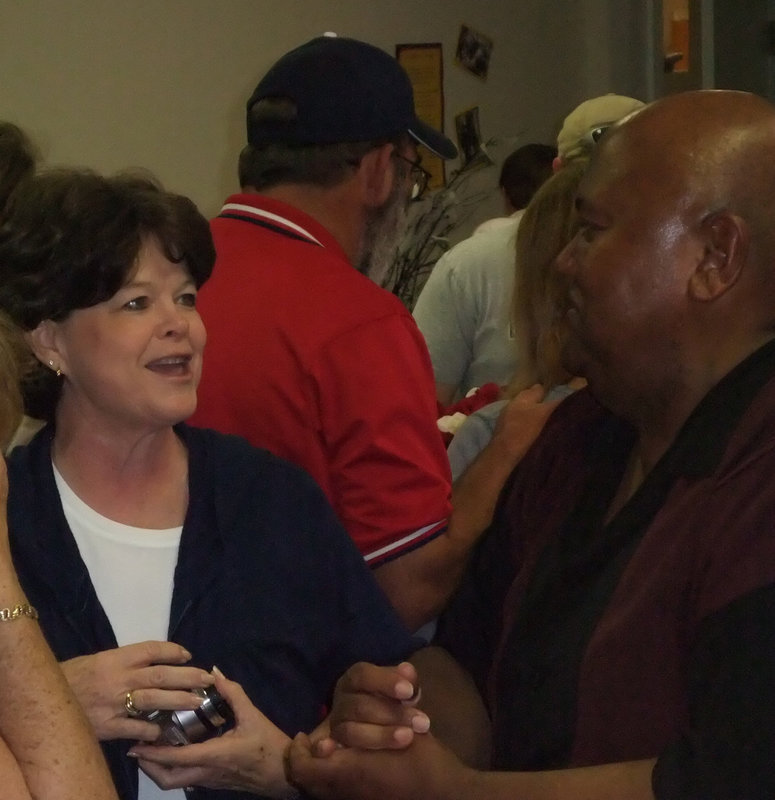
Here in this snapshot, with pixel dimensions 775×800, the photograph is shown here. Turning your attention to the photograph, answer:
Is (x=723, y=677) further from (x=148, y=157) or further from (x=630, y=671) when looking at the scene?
(x=148, y=157)

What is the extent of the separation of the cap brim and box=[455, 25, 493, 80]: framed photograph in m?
3.01

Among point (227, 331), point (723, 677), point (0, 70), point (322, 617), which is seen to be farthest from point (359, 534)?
point (0, 70)

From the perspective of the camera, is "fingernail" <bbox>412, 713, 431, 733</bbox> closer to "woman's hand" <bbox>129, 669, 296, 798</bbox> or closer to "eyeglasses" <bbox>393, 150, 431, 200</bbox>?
"woman's hand" <bbox>129, 669, 296, 798</bbox>

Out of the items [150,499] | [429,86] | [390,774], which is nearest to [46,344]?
[150,499]

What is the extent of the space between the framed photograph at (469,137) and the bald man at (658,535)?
3.90 m

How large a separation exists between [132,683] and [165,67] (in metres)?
2.72

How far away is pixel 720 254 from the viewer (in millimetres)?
1164

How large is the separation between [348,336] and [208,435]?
0.86 ft

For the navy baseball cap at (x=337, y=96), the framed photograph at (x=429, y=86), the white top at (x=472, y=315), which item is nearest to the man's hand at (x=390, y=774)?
the navy baseball cap at (x=337, y=96)

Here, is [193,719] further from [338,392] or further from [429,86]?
[429,86]

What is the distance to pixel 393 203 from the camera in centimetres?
211

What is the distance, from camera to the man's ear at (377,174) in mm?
2045

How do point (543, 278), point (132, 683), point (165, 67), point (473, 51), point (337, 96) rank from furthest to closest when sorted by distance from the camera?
point (473, 51) → point (165, 67) → point (337, 96) → point (543, 278) → point (132, 683)

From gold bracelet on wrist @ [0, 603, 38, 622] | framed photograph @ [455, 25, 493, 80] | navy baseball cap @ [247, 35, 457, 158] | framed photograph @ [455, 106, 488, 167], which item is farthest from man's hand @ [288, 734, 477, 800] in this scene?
framed photograph @ [455, 25, 493, 80]
